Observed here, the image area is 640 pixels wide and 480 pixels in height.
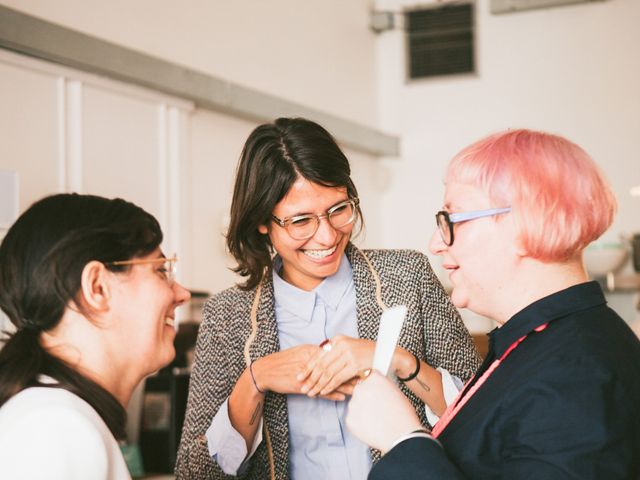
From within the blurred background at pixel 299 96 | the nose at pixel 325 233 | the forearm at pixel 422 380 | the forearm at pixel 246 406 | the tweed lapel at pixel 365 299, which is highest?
the blurred background at pixel 299 96

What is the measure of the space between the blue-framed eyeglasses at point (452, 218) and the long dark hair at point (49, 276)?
21.9 inches

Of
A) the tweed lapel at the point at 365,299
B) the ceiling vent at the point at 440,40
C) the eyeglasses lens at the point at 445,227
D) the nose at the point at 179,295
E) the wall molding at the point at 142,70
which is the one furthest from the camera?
the ceiling vent at the point at 440,40

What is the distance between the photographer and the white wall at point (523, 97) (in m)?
5.59

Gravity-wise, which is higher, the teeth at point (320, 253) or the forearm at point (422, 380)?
the teeth at point (320, 253)

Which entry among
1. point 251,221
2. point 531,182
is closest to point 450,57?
point 251,221

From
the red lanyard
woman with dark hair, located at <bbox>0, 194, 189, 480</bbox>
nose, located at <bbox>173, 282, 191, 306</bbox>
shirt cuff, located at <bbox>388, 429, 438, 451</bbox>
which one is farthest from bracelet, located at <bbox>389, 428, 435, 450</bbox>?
nose, located at <bbox>173, 282, 191, 306</bbox>

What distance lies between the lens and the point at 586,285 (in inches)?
46.8

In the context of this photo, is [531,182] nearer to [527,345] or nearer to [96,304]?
[527,345]

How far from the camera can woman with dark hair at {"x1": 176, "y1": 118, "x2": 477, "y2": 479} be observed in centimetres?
175

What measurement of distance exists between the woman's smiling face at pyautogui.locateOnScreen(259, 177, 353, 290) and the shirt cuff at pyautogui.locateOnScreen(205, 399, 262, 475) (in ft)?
1.27

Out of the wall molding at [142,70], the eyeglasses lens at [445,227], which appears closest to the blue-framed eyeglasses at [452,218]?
the eyeglasses lens at [445,227]

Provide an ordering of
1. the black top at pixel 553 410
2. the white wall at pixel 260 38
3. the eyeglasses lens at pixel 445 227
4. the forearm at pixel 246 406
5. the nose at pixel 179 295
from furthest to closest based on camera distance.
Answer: the white wall at pixel 260 38 < the forearm at pixel 246 406 < the nose at pixel 179 295 < the eyeglasses lens at pixel 445 227 < the black top at pixel 553 410

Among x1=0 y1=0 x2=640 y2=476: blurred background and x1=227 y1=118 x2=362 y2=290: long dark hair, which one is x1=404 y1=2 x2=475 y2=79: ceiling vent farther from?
x1=227 y1=118 x2=362 y2=290: long dark hair

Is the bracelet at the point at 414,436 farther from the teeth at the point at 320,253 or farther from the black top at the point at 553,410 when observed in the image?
the teeth at the point at 320,253
